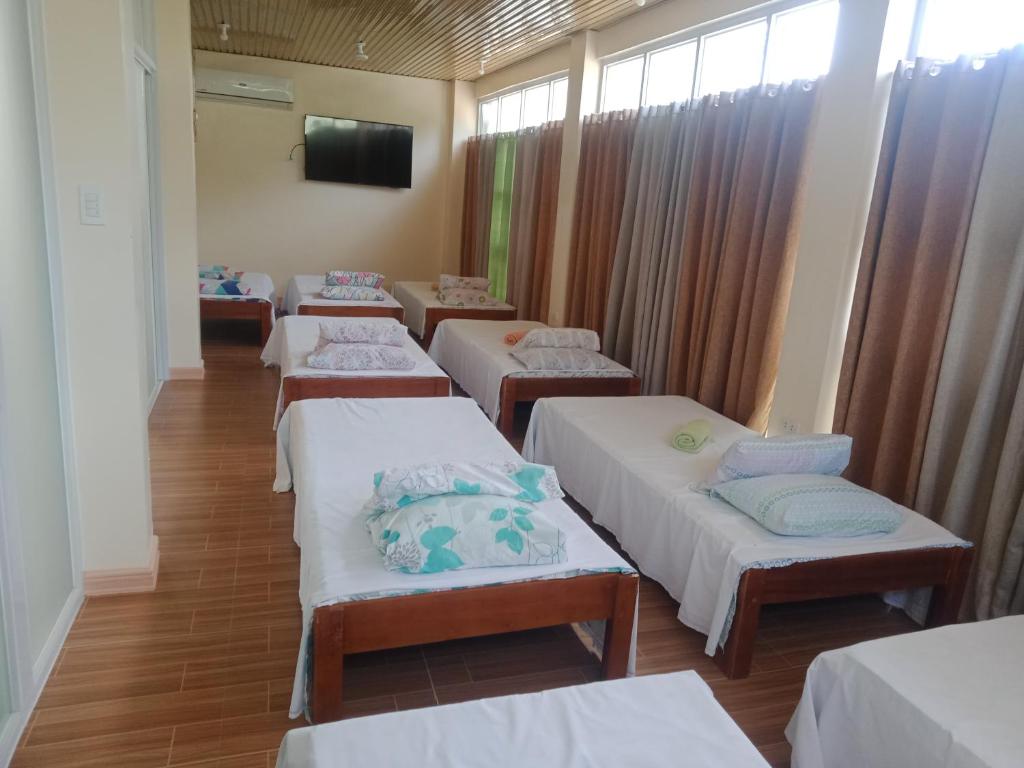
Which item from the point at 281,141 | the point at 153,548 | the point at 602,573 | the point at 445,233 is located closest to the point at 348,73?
the point at 281,141

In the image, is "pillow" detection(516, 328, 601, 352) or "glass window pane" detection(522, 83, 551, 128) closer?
→ "pillow" detection(516, 328, 601, 352)

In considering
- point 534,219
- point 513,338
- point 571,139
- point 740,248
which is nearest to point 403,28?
point 571,139

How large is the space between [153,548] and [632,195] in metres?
3.50

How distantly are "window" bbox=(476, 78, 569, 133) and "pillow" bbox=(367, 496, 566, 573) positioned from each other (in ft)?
15.5

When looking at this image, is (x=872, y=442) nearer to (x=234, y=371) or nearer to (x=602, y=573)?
(x=602, y=573)

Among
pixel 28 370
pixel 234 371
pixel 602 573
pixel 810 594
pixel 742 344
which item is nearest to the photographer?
pixel 28 370

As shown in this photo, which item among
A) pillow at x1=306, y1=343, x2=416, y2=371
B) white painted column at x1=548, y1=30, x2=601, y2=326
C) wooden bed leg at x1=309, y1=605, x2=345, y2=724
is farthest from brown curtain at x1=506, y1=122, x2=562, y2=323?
wooden bed leg at x1=309, y1=605, x2=345, y2=724

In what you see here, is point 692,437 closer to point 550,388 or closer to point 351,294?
point 550,388

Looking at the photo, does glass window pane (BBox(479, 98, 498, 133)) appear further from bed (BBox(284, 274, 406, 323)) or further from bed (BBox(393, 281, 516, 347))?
bed (BBox(284, 274, 406, 323))

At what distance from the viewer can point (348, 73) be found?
7.78m

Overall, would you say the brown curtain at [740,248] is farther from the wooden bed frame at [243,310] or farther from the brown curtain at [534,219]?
the wooden bed frame at [243,310]

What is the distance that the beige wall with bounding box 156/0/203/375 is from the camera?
4.70m

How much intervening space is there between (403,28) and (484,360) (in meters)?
3.01

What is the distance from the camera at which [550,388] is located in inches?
170
